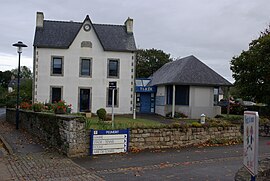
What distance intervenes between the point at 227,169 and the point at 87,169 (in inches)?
154

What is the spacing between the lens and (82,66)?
1272 inches

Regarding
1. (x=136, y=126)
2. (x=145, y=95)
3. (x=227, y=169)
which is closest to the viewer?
(x=227, y=169)

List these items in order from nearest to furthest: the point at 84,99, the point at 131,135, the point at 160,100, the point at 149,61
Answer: the point at 131,135 → the point at 160,100 → the point at 84,99 → the point at 149,61

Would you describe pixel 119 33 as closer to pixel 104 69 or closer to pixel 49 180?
pixel 104 69

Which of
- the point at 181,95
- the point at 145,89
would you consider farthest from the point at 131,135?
the point at 145,89

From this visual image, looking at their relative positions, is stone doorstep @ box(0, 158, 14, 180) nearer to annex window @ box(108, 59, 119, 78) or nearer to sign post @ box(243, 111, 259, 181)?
sign post @ box(243, 111, 259, 181)

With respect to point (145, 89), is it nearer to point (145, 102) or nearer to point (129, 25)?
point (145, 102)

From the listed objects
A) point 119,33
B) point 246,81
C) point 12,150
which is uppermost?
point 119,33

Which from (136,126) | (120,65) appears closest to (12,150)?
(136,126)

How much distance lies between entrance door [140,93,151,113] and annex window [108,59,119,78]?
4126mm

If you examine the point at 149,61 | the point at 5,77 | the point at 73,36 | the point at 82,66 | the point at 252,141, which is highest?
the point at 149,61

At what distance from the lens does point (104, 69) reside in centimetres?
3262

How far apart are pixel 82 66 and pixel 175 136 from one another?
19673 mm

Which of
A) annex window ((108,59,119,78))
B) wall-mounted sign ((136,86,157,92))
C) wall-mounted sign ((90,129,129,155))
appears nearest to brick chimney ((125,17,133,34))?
annex window ((108,59,119,78))
